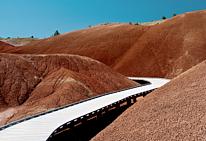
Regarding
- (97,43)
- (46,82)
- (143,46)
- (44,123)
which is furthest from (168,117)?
(97,43)

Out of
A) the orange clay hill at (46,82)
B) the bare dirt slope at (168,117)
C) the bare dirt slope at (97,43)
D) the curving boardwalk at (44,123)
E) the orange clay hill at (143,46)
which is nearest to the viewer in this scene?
the bare dirt slope at (168,117)

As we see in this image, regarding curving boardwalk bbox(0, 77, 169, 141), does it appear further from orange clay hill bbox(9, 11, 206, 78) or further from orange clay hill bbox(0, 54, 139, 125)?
orange clay hill bbox(9, 11, 206, 78)

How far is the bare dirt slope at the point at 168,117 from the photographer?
1502 cm

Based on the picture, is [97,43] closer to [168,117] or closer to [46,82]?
[46,82]

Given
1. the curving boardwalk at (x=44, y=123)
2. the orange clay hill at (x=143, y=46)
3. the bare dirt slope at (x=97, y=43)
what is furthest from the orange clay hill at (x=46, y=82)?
the bare dirt slope at (x=97, y=43)

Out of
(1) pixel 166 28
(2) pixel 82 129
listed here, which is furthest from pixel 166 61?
(2) pixel 82 129

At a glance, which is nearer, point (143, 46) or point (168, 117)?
point (168, 117)

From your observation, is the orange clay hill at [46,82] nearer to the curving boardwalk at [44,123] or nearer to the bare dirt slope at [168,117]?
the curving boardwalk at [44,123]

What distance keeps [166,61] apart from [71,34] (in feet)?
137

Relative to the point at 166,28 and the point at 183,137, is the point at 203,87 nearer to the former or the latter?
the point at 183,137

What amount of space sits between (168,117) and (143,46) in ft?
220

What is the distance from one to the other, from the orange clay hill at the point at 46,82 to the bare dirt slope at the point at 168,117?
47.4 ft

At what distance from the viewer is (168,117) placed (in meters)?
16.5

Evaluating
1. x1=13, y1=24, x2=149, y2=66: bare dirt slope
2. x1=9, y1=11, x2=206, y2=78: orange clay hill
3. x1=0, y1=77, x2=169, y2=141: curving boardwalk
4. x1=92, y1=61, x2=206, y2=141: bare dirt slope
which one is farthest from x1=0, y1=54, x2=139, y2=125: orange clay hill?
x1=13, y1=24, x2=149, y2=66: bare dirt slope
